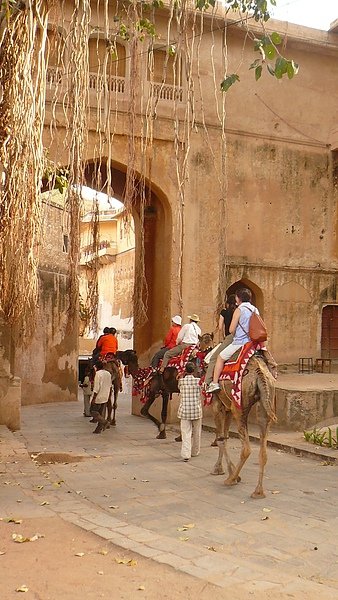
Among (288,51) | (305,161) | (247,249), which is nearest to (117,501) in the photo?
(247,249)

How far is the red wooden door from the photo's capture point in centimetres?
1584

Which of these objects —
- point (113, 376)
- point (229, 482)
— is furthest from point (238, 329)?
point (113, 376)

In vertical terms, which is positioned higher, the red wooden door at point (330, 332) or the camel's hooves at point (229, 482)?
the red wooden door at point (330, 332)

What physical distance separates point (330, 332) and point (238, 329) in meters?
8.88

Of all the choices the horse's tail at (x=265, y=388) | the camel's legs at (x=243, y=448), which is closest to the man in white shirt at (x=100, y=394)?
the camel's legs at (x=243, y=448)

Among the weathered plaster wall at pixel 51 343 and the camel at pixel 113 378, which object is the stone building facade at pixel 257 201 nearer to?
the weathered plaster wall at pixel 51 343

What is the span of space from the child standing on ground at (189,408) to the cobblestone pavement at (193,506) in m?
0.27

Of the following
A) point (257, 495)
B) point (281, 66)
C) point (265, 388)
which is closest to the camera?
point (281, 66)

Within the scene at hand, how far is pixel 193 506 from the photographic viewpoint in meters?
6.59

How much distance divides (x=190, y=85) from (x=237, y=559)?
3964mm

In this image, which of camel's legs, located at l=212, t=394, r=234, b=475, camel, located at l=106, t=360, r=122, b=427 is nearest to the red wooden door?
camel, located at l=106, t=360, r=122, b=427

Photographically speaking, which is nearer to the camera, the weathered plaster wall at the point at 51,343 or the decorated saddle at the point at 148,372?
the decorated saddle at the point at 148,372

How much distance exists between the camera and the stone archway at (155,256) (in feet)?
47.0

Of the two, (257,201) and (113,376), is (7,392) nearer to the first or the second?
(113,376)
